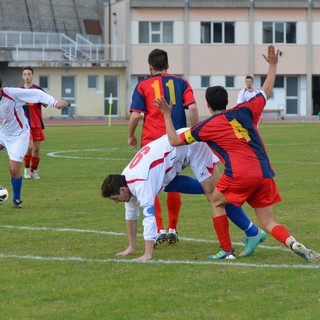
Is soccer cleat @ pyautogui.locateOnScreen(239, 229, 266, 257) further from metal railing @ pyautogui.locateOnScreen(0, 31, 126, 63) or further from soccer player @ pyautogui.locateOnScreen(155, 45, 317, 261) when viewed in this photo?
metal railing @ pyautogui.locateOnScreen(0, 31, 126, 63)

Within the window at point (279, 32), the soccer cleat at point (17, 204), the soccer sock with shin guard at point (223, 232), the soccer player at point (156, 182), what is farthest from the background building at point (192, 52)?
the soccer sock with shin guard at point (223, 232)

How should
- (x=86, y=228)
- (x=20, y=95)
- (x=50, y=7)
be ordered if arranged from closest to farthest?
(x=86, y=228) → (x=20, y=95) → (x=50, y=7)

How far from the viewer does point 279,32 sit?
225ft

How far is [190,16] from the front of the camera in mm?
67875

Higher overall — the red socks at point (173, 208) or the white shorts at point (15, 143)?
the white shorts at point (15, 143)

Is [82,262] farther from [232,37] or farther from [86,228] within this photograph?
[232,37]

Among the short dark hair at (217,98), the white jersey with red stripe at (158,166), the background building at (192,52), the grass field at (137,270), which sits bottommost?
the grass field at (137,270)

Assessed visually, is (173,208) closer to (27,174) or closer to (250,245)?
(250,245)

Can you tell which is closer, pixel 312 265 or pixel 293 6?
pixel 312 265

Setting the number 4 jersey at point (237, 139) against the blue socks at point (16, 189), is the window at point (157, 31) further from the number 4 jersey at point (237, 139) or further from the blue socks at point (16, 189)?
the number 4 jersey at point (237, 139)

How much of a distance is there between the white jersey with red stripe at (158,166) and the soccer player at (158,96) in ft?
2.66

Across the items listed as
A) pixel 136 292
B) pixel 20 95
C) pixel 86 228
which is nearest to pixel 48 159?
pixel 20 95

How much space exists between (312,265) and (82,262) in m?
2.21

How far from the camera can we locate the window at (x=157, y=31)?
224 feet
